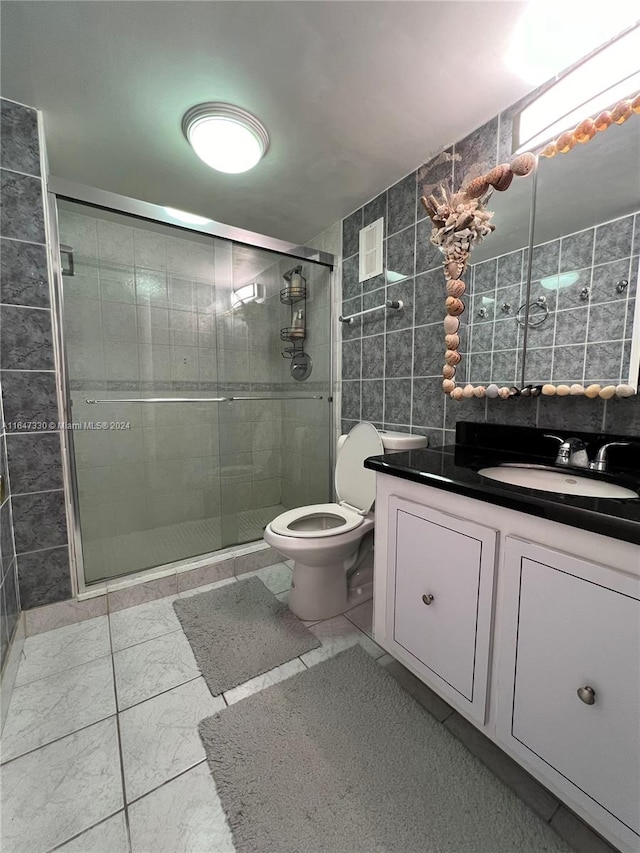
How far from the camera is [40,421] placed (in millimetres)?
1416

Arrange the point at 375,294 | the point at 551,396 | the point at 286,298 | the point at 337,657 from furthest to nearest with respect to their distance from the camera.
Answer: the point at 286,298, the point at 375,294, the point at 337,657, the point at 551,396

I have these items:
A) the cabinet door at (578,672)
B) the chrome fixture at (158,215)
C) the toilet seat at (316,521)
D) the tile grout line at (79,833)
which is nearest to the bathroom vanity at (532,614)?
the cabinet door at (578,672)

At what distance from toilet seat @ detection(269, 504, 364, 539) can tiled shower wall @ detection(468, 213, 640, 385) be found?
0.84 m

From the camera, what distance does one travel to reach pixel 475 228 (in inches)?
51.6

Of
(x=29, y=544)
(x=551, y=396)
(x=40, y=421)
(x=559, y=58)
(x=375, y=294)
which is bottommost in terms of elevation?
(x=29, y=544)

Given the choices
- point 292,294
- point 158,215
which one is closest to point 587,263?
point 292,294

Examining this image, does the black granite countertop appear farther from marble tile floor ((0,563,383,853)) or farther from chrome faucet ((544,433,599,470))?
marble tile floor ((0,563,383,853))

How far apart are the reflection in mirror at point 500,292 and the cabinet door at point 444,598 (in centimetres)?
67

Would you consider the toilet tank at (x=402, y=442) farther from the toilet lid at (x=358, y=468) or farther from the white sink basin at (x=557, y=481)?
the white sink basin at (x=557, y=481)

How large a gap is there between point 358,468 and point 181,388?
3.99 ft

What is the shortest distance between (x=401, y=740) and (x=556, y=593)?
692mm

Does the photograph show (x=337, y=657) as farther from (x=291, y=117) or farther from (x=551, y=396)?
(x=291, y=117)

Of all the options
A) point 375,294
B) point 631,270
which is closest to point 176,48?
point 375,294

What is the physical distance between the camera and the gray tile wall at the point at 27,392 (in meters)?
Result: 1.31
